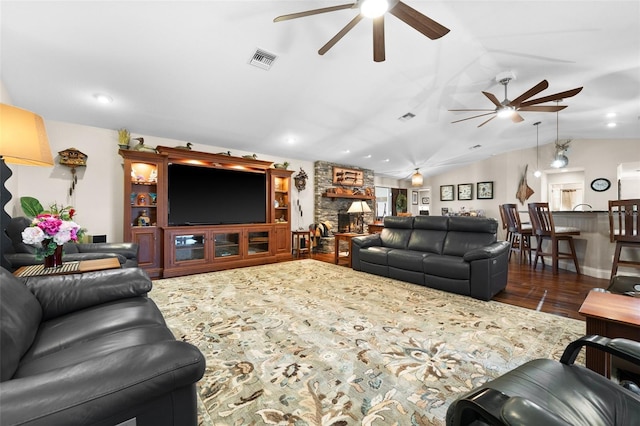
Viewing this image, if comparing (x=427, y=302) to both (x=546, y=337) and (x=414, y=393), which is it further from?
(x=414, y=393)

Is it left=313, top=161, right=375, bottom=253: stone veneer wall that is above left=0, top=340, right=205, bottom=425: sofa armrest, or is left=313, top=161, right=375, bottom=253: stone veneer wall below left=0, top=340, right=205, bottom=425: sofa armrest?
above

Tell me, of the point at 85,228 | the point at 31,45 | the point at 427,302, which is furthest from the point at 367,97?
the point at 85,228

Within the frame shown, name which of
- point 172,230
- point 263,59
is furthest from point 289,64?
point 172,230

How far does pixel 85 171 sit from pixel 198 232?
193 centimetres

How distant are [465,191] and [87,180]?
10322 mm

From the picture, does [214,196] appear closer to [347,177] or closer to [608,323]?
[347,177]

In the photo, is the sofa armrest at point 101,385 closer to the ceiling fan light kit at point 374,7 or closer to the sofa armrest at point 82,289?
the sofa armrest at point 82,289

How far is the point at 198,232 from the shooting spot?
4.64 metres

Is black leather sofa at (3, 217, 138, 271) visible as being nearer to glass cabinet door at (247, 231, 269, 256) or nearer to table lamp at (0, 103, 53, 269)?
table lamp at (0, 103, 53, 269)

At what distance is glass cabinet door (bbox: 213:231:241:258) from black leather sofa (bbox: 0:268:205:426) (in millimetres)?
3202

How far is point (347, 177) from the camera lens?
7.79 meters

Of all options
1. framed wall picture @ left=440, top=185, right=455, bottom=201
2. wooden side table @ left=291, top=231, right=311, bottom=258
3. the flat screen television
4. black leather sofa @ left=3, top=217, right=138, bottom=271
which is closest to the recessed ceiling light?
the flat screen television

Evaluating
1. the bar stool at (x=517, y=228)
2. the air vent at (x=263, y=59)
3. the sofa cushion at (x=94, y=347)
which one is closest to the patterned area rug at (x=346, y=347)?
the sofa cushion at (x=94, y=347)

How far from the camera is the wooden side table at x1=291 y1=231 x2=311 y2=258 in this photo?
636 cm
